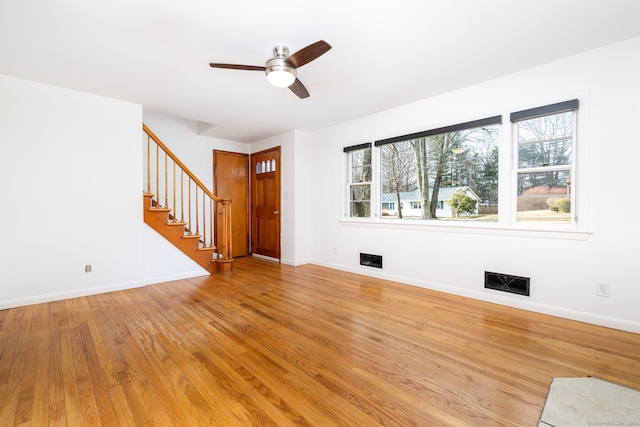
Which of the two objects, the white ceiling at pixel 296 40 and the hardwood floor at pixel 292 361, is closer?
the hardwood floor at pixel 292 361

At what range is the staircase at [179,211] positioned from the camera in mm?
4211

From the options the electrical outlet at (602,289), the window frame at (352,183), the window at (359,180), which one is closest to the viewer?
the electrical outlet at (602,289)

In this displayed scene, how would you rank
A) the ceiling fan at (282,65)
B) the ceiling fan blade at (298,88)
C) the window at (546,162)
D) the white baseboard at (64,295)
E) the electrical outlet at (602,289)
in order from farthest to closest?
the white baseboard at (64,295), the window at (546,162), the ceiling fan blade at (298,88), the electrical outlet at (602,289), the ceiling fan at (282,65)

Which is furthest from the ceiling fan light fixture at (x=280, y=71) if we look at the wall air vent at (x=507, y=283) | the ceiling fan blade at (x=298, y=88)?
the wall air vent at (x=507, y=283)

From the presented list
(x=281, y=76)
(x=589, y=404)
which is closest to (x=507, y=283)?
(x=589, y=404)

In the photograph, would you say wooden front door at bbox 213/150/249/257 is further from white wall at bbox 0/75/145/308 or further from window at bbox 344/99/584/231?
window at bbox 344/99/584/231

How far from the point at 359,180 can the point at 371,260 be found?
1366mm

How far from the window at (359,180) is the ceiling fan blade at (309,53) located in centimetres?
235

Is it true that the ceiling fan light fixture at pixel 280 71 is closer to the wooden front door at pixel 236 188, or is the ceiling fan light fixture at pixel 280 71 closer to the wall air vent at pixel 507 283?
the wall air vent at pixel 507 283

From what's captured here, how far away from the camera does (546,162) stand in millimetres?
2930

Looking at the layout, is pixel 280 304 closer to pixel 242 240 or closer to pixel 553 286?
pixel 553 286

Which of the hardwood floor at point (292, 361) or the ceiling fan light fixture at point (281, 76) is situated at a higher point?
the ceiling fan light fixture at point (281, 76)

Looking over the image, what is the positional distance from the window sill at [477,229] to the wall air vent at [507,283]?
1.54 ft

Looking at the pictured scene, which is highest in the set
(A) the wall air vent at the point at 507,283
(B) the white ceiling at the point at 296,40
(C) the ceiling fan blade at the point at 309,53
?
(B) the white ceiling at the point at 296,40
